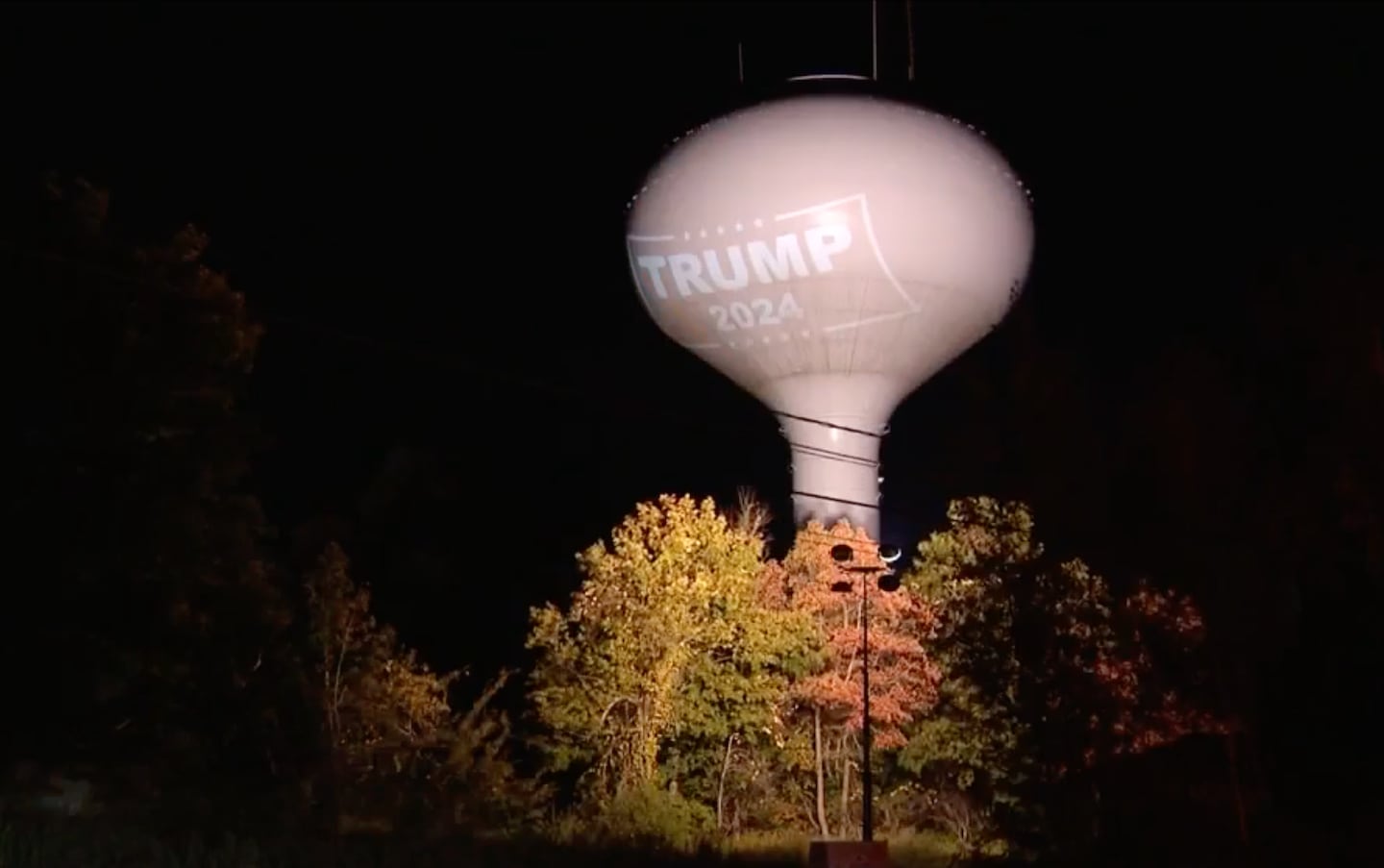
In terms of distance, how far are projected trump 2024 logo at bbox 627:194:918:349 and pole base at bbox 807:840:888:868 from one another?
19562 millimetres

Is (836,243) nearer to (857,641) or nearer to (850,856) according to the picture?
(857,641)

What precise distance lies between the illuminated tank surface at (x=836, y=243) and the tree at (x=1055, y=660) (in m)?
10.5

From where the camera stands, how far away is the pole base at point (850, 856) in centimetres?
2250

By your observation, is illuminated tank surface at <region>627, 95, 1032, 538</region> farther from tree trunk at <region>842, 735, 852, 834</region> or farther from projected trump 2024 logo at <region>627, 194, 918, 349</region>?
tree trunk at <region>842, 735, 852, 834</region>

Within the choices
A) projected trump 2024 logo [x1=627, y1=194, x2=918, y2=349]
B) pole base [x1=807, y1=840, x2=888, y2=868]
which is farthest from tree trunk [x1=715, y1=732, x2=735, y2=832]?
projected trump 2024 logo [x1=627, y1=194, x2=918, y2=349]

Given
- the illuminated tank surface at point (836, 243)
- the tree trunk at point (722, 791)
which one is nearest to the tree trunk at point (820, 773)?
the tree trunk at point (722, 791)

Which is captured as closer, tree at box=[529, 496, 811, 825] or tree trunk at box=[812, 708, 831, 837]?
tree at box=[529, 496, 811, 825]

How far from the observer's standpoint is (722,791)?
33.8 meters

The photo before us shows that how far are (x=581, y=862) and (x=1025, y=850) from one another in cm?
828

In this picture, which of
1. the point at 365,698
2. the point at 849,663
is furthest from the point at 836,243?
the point at 365,698

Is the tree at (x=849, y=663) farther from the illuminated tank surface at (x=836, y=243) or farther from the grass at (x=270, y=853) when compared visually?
the grass at (x=270, y=853)

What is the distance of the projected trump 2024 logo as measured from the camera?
4038 cm

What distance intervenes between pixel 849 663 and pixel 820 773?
7.33 feet

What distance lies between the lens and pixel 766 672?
34.0 meters
